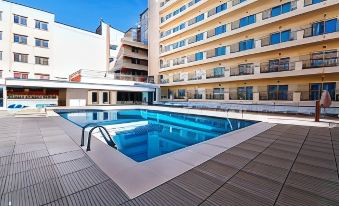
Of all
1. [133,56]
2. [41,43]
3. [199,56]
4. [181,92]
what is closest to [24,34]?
[41,43]

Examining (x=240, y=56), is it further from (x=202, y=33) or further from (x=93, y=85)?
(x=93, y=85)

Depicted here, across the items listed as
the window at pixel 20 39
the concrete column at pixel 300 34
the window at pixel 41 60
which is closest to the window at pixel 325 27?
the concrete column at pixel 300 34

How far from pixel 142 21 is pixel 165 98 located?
68.8 ft

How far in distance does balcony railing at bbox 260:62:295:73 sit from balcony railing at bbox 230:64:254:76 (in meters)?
1.28

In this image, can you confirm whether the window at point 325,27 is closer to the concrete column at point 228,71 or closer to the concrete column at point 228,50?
the concrete column at point 228,50

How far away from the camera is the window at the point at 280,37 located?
1746 centimetres

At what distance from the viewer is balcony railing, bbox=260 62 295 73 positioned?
16836 mm

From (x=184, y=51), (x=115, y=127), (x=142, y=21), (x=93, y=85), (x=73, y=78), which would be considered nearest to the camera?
(x=115, y=127)

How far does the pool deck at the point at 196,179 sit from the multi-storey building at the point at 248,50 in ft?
45.5

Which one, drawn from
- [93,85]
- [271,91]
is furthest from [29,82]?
[271,91]

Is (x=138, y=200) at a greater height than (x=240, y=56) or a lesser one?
lesser

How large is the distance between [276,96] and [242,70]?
490 cm

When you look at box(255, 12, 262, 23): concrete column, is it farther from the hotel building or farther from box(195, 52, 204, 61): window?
the hotel building

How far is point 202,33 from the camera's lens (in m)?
25.8
